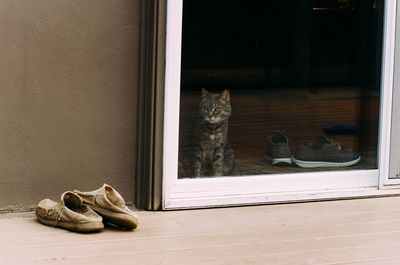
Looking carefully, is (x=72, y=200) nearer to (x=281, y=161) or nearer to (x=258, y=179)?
(x=258, y=179)

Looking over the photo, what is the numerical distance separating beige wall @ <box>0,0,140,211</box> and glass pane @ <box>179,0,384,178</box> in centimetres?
30

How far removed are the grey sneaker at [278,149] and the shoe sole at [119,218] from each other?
38.2 inches

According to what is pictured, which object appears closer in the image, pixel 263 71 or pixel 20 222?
pixel 20 222

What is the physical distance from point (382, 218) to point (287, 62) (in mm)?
885

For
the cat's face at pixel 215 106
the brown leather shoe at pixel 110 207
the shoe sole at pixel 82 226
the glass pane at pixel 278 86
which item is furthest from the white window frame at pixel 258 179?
the shoe sole at pixel 82 226

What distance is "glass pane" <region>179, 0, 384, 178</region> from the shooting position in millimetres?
3951

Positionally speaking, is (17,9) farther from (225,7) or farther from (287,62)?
(287,62)

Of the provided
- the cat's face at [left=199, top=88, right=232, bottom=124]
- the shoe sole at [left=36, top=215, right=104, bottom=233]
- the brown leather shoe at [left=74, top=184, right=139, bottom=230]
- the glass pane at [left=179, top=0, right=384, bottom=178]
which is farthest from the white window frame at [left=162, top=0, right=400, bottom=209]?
the shoe sole at [left=36, top=215, right=104, bottom=233]

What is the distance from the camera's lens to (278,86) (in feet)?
13.4

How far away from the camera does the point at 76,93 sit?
12.4ft

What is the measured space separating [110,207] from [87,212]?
0.10m

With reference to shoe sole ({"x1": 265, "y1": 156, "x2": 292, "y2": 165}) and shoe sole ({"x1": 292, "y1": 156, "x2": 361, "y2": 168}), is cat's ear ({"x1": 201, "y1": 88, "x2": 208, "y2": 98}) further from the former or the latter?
shoe sole ({"x1": 292, "y1": 156, "x2": 361, "y2": 168})

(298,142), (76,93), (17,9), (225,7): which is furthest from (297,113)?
(17,9)

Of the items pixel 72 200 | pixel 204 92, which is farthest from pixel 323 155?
pixel 72 200
